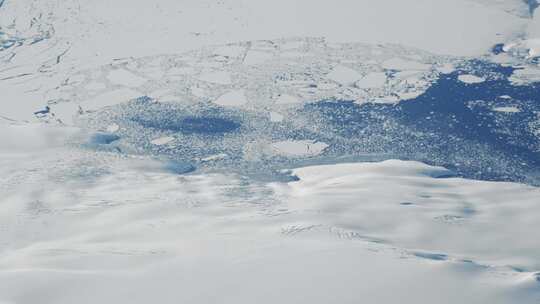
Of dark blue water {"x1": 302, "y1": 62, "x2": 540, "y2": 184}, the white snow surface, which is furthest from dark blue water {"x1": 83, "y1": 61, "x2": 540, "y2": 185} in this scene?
the white snow surface

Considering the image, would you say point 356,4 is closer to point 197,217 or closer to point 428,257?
point 197,217

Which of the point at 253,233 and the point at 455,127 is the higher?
the point at 455,127

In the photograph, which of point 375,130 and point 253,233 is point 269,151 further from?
point 253,233

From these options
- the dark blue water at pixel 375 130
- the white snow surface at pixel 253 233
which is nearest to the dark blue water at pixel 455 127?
the dark blue water at pixel 375 130

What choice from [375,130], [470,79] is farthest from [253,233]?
[470,79]

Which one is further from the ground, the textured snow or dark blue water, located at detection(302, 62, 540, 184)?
Result: the textured snow

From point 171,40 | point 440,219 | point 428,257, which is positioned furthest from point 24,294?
point 171,40

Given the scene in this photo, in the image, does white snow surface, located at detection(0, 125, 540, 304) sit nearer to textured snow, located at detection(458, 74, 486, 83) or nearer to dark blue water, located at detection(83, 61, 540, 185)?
dark blue water, located at detection(83, 61, 540, 185)

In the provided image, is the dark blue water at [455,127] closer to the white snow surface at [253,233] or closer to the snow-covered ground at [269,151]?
the snow-covered ground at [269,151]
